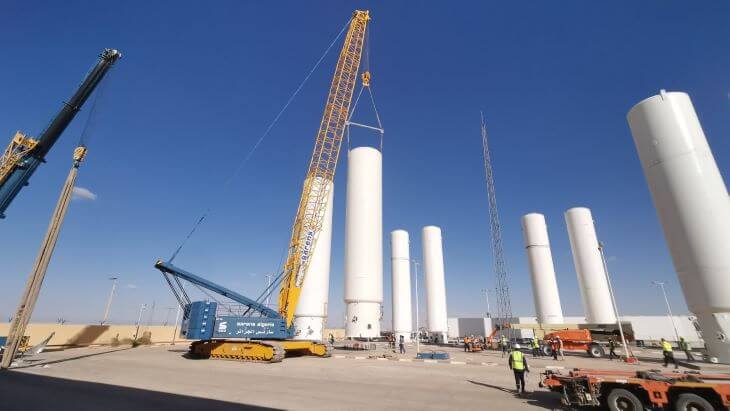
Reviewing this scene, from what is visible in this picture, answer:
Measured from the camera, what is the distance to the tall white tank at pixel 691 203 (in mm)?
20469

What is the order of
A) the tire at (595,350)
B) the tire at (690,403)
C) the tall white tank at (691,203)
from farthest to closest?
the tire at (595,350) → the tall white tank at (691,203) → the tire at (690,403)

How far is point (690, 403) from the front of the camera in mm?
8070

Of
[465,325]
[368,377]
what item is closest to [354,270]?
[368,377]

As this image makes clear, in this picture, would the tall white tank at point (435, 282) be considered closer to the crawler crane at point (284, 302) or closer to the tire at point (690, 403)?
the crawler crane at point (284, 302)

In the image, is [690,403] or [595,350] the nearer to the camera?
[690,403]

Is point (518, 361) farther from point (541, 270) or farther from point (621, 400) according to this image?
point (541, 270)

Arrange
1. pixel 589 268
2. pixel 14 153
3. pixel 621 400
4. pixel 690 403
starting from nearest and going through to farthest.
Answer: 1. pixel 690 403
2. pixel 621 400
3. pixel 14 153
4. pixel 589 268

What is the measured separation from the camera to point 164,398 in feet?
33.5

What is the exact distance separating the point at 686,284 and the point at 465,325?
160 ft

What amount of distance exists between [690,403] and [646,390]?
2.87 feet

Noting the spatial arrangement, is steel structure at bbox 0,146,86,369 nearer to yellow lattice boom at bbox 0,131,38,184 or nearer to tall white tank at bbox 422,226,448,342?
yellow lattice boom at bbox 0,131,38,184

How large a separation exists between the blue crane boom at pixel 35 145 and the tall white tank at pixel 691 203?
43191mm

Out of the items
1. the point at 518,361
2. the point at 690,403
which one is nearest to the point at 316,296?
the point at 518,361

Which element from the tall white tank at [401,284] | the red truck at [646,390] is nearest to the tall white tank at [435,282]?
the tall white tank at [401,284]
